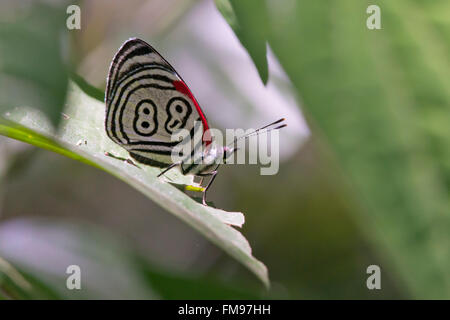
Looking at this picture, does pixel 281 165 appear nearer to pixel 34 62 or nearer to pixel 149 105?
pixel 149 105

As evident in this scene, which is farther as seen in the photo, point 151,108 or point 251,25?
point 151,108

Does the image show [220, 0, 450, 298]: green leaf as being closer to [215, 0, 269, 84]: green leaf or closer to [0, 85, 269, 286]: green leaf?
[215, 0, 269, 84]: green leaf

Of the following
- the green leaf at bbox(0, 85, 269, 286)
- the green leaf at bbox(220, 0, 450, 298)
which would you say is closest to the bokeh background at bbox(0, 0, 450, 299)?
the green leaf at bbox(220, 0, 450, 298)

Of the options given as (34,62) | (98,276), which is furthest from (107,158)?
(34,62)

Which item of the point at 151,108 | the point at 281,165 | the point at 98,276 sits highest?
the point at 281,165
